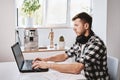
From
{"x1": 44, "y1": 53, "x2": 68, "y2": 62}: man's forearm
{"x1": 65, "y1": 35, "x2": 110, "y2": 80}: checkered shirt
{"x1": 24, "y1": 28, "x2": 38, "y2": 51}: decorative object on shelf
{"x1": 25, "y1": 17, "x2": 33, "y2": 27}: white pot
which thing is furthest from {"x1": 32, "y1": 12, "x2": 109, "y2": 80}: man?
{"x1": 25, "y1": 17, "x2": 33, "y2": 27}: white pot

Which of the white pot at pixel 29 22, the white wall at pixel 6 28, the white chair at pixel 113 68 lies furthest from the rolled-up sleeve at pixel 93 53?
the white pot at pixel 29 22

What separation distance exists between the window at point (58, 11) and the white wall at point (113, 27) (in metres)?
0.79

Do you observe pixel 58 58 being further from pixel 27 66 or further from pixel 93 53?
pixel 93 53

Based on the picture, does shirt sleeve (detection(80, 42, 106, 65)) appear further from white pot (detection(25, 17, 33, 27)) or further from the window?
the window

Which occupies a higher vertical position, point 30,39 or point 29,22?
point 29,22

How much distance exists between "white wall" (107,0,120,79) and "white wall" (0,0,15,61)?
117cm

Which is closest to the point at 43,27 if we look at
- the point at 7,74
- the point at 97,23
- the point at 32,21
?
the point at 32,21

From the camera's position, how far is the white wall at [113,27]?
8.80ft

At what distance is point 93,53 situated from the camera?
1.73 m

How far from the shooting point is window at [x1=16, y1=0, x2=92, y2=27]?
342cm

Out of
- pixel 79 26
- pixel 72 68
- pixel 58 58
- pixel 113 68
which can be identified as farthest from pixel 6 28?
pixel 113 68

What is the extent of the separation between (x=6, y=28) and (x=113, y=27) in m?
1.31

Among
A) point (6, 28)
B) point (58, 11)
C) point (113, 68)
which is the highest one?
point (58, 11)

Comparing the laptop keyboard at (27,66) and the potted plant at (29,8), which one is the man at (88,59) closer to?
the laptop keyboard at (27,66)
